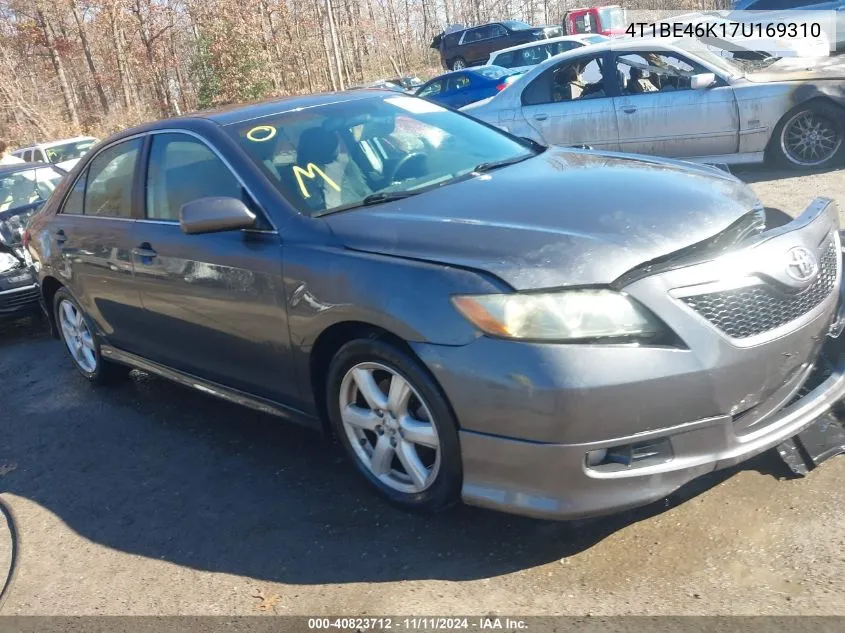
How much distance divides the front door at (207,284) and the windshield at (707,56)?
21.5 ft

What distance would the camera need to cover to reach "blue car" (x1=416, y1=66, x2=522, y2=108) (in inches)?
690

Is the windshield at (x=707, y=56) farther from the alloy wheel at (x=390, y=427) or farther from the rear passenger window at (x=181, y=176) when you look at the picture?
the alloy wheel at (x=390, y=427)

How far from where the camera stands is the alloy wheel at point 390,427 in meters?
3.14

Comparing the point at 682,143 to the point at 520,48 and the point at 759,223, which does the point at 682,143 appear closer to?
the point at 759,223

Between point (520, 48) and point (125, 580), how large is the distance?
1871 centimetres

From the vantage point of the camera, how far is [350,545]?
3.27m

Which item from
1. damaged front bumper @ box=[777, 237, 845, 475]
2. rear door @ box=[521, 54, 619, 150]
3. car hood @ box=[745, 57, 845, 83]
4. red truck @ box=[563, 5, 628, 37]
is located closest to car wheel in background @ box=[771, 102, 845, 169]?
car hood @ box=[745, 57, 845, 83]

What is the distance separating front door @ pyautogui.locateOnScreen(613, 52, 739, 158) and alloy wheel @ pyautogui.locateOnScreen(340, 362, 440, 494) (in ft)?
21.7

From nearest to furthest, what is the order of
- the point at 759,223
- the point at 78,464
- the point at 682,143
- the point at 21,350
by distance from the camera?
the point at 759,223 < the point at 78,464 < the point at 21,350 < the point at 682,143

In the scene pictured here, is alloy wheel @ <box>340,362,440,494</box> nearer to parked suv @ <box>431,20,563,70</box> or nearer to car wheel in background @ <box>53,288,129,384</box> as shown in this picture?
car wheel in background @ <box>53,288,129,384</box>

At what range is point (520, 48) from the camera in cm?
2011

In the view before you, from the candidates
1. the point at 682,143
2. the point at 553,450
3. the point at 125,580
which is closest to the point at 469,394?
the point at 553,450

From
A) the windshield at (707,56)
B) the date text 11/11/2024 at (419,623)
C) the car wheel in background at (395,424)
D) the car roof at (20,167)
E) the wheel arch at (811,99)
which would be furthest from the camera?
the car roof at (20,167)

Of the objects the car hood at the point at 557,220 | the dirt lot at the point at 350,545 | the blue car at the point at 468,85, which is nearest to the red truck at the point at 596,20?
the blue car at the point at 468,85
